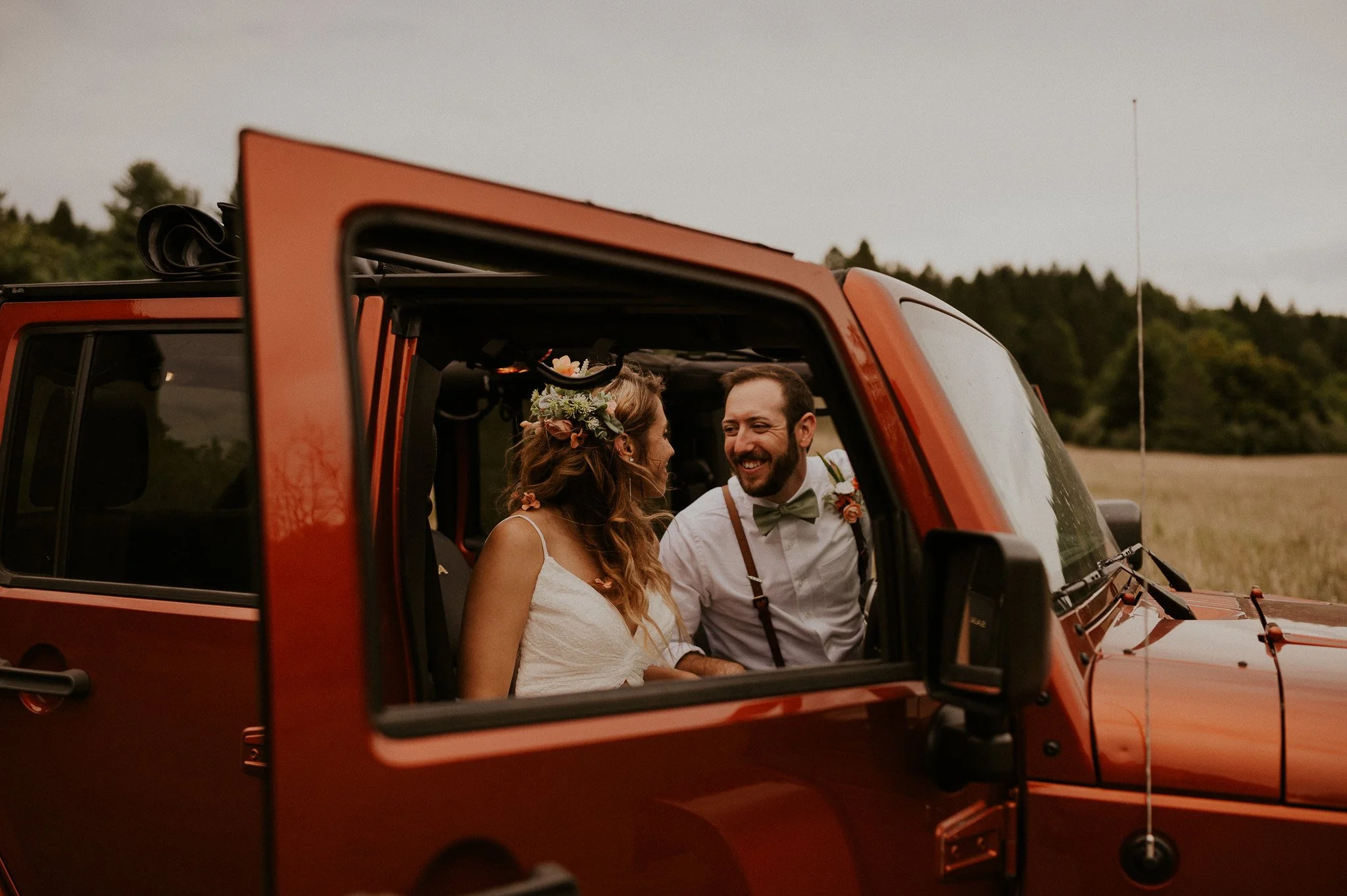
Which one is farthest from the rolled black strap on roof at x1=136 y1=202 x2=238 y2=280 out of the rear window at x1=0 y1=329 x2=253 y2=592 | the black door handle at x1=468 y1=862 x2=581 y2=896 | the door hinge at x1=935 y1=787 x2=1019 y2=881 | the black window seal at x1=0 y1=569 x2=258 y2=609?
the door hinge at x1=935 y1=787 x2=1019 y2=881

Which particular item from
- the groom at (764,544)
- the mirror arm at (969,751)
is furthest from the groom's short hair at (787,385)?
the mirror arm at (969,751)

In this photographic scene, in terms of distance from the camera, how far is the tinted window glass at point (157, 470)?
2.10m

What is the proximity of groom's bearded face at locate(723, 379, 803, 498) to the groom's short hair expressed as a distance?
0.6 inches

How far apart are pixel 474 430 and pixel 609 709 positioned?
109 inches

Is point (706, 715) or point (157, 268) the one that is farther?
point (157, 268)

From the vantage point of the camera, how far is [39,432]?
2.18 metres

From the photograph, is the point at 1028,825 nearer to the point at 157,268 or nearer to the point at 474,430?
the point at 157,268

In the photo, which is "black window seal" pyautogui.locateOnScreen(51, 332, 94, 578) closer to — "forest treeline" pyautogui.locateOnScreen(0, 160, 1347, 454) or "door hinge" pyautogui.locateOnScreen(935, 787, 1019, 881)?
"door hinge" pyautogui.locateOnScreen(935, 787, 1019, 881)

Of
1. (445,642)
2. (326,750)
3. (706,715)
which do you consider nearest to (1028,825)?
(706,715)

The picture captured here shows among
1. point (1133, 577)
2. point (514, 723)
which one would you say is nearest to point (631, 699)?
point (514, 723)

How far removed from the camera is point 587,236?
4.01ft

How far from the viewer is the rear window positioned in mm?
2113

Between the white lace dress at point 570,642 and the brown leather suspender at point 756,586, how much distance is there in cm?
35

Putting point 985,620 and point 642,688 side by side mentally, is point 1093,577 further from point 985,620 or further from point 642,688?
point 642,688
